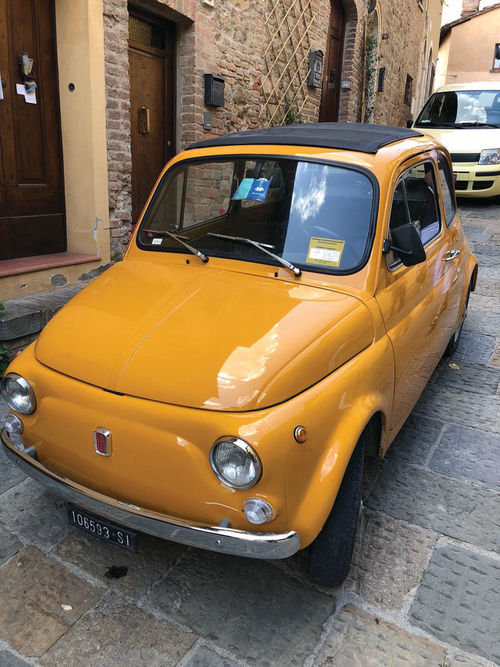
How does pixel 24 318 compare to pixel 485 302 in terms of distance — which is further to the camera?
pixel 485 302

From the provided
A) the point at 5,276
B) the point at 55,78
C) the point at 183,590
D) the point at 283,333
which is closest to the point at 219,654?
the point at 183,590

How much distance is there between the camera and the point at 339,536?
2082mm

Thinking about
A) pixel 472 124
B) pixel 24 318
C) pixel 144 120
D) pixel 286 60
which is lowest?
pixel 24 318

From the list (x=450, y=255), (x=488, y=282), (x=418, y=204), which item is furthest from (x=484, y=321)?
(x=418, y=204)

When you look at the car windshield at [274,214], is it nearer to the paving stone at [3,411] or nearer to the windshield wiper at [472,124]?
the paving stone at [3,411]

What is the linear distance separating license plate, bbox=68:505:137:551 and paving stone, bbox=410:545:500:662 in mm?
1131

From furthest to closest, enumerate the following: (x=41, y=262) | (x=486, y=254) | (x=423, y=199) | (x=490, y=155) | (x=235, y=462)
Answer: (x=490, y=155), (x=486, y=254), (x=41, y=262), (x=423, y=199), (x=235, y=462)

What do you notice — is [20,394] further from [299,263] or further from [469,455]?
[469,455]

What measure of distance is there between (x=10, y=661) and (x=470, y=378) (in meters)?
3.58

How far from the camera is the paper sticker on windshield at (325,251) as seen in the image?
8.13ft

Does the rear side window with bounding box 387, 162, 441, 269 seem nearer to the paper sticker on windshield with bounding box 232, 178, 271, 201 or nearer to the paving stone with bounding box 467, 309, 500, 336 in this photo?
the paper sticker on windshield with bounding box 232, 178, 271, 201

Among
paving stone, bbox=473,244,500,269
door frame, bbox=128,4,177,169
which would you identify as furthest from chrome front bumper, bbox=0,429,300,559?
paving stone, bbox=473,244,500,269

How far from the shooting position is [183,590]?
2195 millimetres

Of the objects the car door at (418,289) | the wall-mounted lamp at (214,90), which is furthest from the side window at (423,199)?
the wall-mounted lamp at (214,90)
